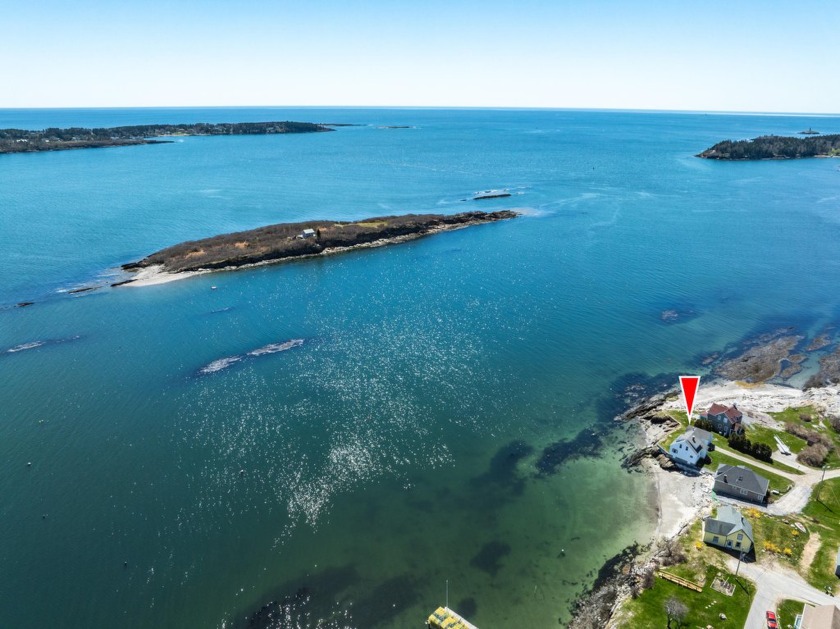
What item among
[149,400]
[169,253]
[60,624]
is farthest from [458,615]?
[169,253]

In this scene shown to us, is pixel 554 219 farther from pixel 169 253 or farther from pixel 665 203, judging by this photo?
pixel 169 253

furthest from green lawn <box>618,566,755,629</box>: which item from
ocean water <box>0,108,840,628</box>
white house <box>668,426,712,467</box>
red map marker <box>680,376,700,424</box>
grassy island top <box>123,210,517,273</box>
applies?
grassy island top <box>123,210,517,273</box>

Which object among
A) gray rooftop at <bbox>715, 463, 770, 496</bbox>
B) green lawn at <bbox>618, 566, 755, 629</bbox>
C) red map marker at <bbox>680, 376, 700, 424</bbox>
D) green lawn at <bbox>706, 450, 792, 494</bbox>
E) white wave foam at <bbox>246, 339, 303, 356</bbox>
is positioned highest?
white wave foam at <bbox>246, 339, 303, 356</bbox>

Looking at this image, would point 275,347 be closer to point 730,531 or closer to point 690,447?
point 690,447

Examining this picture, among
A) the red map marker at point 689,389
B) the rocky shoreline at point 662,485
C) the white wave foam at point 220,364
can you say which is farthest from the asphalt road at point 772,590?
the white wave foam at point 220,364

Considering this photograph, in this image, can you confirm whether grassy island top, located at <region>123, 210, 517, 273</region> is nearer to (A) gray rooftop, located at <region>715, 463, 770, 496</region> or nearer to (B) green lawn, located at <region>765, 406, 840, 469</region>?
(B) green lawn, located at <region>765, 406, 840, 469</region>

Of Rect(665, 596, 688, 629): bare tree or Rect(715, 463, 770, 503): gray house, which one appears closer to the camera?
Rect(665, 596, 688, 629): bare tree

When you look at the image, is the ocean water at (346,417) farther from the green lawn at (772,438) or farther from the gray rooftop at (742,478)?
the green lawn at (772,438)
